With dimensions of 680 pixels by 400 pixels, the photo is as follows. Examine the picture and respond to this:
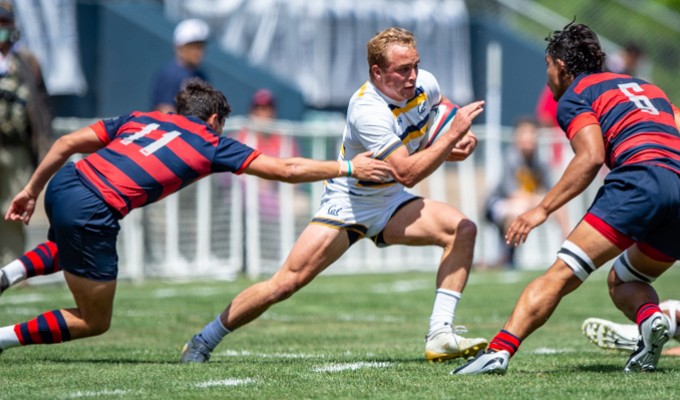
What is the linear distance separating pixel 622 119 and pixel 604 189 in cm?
37

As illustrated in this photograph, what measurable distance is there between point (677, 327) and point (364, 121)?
6.90ft

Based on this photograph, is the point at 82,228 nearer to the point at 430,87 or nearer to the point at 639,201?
the point at 430,87

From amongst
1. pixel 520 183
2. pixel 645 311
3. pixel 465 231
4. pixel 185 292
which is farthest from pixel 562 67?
pixel 520 183

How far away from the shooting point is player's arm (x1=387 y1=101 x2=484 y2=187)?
6.19 metres

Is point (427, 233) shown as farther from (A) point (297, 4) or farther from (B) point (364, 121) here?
(A) point (297, 4)

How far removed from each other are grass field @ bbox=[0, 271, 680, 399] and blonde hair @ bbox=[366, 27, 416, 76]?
166 centimetres

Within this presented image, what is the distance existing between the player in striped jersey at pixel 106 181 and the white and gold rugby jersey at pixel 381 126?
0.70ft

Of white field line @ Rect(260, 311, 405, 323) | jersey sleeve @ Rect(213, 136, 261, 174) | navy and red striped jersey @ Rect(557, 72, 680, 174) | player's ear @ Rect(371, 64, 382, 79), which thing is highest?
player's ear @ Rect(371, 64, 382, 79)

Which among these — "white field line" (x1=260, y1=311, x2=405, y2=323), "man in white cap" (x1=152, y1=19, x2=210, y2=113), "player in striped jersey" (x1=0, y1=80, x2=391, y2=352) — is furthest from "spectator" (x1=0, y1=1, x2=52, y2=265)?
"player in striped jersey" (x1=0, y1=80, x2=391, y2=352)

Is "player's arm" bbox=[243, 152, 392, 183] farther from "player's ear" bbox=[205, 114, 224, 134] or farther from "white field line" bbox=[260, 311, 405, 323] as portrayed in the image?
"white field line" bbox=[260, 311, 405, 323]

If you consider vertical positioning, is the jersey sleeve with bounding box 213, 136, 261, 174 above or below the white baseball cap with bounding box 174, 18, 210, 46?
below

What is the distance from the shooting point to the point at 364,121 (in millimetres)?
6492

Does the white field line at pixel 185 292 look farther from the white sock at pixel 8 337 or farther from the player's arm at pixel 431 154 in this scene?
the player's arm at pixel 431 154

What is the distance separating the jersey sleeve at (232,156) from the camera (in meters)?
6.28
